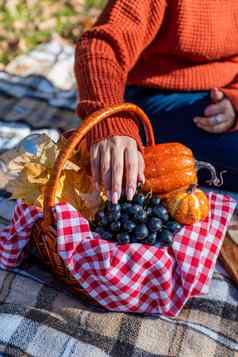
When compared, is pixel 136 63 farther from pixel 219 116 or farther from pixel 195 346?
pixel 195 346

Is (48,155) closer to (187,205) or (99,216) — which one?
(99,216)

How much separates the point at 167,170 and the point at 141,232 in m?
0.18

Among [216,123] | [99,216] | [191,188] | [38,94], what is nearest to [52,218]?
[99,216]

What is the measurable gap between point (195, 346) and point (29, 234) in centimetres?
46

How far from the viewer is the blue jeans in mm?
1659

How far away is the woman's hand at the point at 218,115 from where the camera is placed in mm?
1641

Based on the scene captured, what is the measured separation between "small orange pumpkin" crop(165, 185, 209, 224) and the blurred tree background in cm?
167

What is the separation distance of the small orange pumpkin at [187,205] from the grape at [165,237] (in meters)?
0.05

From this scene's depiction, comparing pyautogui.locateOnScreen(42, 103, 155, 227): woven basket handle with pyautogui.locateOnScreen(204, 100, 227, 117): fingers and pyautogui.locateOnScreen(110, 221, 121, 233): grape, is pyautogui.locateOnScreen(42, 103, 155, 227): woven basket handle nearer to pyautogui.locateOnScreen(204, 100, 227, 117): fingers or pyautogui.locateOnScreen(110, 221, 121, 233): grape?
pyautogui.locateOnScreen(110, 221, 121, 233): grape

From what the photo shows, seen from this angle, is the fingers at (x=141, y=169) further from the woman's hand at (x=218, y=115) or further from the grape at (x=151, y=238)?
the woman's hand at (x=218, y=115)

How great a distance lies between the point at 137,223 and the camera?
1262mm

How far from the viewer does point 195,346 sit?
1.29 m

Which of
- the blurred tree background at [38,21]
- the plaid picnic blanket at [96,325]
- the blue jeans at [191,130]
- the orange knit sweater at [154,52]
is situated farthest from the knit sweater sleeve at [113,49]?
the blurred tree background at [38,21]

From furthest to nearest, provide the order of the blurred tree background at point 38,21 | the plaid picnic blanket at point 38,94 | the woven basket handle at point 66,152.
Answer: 1. the blurred tree background at point 38,21
2. the plaid picnic blanket at point 38,94
3. the woven basket handle at point 66,152
